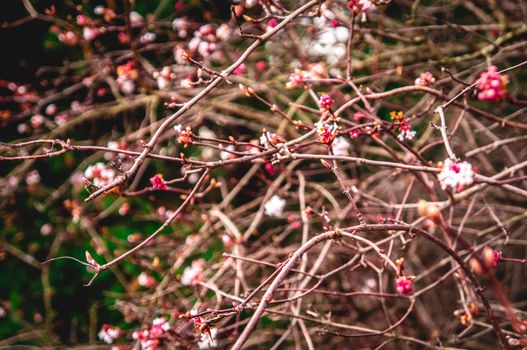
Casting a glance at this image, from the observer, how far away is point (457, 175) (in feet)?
3.51

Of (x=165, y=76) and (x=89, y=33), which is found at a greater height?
(x=89, y=33)

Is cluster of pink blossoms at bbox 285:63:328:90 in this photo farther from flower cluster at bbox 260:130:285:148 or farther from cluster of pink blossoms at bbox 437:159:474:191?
cluster of pink blossoms at bbox 437:159:474:191

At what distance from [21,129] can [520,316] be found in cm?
401

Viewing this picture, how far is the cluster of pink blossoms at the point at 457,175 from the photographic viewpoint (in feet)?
3.46

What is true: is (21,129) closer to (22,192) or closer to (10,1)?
(22,192)

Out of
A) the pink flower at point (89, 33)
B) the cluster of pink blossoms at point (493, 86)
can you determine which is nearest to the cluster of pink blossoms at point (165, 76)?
the pink flower at point (89, 33)

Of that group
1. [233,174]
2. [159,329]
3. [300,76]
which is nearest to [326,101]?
[300,76]

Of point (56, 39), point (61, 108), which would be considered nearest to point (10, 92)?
point (61, 108)

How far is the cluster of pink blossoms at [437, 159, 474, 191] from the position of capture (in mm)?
1056

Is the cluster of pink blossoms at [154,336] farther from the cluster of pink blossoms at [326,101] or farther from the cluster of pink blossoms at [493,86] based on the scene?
the cluster of pink blossoms at [493,86]

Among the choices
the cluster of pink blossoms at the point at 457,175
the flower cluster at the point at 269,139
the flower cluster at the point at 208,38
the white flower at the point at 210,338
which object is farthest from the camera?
the flower cluster at the point at 208,38

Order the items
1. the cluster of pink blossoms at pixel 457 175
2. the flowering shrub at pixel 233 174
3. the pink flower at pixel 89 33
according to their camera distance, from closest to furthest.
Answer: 1. the cluster of pink blossoms at pixel 457 175
2. the flowering shrub at pixel 233 174
3. the pink flower at pixel 89 33

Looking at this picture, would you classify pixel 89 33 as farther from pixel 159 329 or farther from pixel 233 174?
pixel 159 329

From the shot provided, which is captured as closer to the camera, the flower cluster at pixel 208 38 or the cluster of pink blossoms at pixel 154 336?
the cluster of pink blossoms at pixel 154 336
